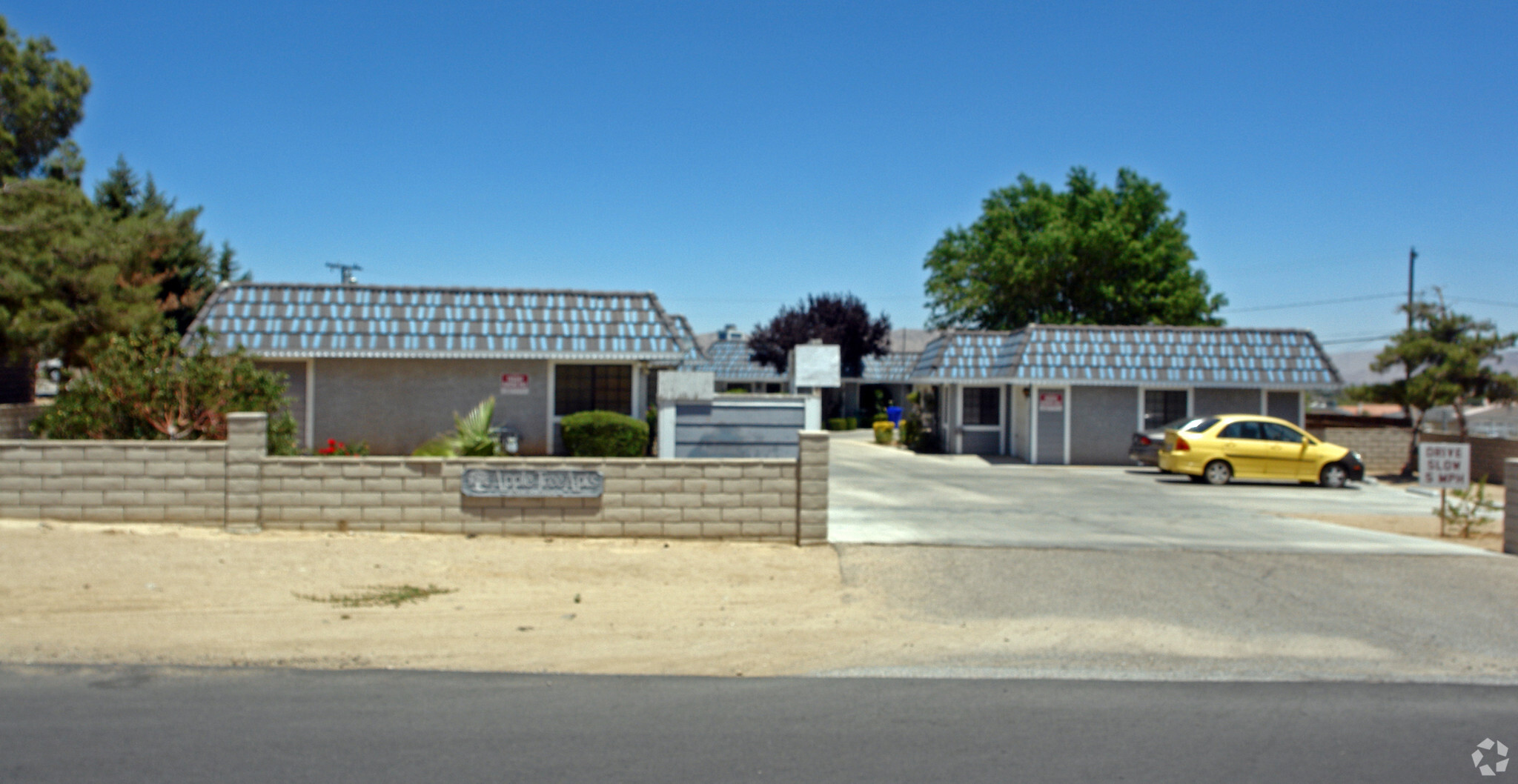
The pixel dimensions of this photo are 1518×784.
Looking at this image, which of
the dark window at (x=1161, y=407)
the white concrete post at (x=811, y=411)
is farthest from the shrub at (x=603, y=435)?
the dark window at (x=1161, y=407)

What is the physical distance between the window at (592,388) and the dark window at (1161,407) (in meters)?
14.4

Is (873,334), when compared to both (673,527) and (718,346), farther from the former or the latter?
(673,527)

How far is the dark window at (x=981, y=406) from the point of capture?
30.2m

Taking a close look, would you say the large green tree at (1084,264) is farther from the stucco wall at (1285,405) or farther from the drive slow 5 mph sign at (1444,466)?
the drive slow 5 mph sign at (1444,466)

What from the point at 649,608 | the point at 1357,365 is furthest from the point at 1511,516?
the point at 1357,365

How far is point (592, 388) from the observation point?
68.6 feet

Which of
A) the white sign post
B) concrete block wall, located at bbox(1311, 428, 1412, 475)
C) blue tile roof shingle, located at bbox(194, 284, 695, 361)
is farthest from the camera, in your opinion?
concrete block wall, located at bbox(1311, 428, 1412, 475)

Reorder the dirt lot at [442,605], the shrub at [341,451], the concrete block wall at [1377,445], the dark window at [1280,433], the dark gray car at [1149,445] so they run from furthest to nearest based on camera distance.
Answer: the concrete block wall at [1377,445] < the dark gray car at [1149,445] < the dark window at [1280,433] < the shrub at [341,451] < the dirt lot at [442,605]

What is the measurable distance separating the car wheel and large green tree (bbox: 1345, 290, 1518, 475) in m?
5.15

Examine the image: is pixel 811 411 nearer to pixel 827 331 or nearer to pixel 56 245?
pixel 56 245

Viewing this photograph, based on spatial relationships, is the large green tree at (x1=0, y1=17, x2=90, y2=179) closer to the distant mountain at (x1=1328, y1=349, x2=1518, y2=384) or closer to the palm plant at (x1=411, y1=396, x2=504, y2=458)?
the palm plant at (x1=411, y1=396, x2=504, y2=458)

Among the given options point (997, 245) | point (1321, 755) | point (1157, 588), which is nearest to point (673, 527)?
point (1157, 588)

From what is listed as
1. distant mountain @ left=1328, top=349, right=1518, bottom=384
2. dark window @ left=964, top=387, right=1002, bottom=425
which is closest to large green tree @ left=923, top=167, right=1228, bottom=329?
dark window @ left=964, top=387, right=1002, bottom=425

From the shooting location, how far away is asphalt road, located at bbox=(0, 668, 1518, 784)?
204 inches
